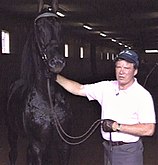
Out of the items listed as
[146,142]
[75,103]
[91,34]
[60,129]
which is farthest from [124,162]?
[91,34]

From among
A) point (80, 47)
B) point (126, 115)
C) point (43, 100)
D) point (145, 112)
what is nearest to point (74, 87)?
point (43, 100)

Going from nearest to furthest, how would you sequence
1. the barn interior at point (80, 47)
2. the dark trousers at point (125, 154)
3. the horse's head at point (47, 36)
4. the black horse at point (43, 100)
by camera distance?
the dark trousers at point (125, 154) < the horse's head at point (47, 36) < the black horse at point (43, 100) < the barn interior at point (80, 47)

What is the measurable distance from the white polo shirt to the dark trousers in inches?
1.7

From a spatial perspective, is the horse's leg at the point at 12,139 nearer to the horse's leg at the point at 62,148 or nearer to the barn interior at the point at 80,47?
the barn interior at the point at 80,47

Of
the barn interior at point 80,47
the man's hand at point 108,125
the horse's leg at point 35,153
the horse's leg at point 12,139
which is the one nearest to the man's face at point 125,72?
the man's hand at point 108,125

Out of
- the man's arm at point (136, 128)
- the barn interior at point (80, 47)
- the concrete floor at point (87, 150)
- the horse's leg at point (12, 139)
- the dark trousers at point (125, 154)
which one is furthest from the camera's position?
the barn interior at point (80, 47)

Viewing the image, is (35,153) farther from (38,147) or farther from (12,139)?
(12,139)

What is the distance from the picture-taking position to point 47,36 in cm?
346

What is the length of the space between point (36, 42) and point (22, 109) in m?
0.55

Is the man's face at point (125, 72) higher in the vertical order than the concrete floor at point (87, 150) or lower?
higher

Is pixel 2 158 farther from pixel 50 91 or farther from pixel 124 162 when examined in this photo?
pixel 124 162

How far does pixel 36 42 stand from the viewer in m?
3.54

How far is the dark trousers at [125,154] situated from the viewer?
287cm

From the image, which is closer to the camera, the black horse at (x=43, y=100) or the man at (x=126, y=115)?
the man at (x=126, y=115)
